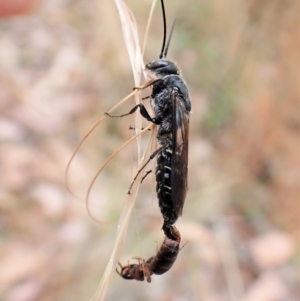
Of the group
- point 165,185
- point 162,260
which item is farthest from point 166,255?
point 165,185

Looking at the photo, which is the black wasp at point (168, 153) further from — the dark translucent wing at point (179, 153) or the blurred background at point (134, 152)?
the blurred background at point (134, 152)

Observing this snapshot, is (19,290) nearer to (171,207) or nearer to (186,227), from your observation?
(186,227)

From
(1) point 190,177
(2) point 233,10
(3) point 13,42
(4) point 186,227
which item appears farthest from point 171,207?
(3) point 13,42

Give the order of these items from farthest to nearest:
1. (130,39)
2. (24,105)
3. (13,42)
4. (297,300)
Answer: (13,42) → (24,105) → (297,300) → (130,39)

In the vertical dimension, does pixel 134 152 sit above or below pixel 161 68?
above

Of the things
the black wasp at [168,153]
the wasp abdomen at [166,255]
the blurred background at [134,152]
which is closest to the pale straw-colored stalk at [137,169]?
the black wasp at [168,153]

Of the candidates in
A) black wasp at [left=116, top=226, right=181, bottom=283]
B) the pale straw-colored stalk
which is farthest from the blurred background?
the pale straw-colored stalk

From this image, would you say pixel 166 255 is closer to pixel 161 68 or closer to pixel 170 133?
pixel 170 133
